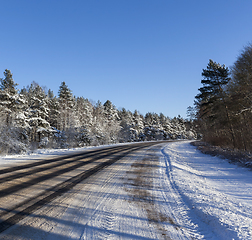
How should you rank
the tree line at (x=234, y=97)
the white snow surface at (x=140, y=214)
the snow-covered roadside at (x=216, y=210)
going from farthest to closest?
the tree line at (x=234, y=97)
the snow-covered roadside at (x=216, y=210)
the white snow surface at (x=140, y=214)

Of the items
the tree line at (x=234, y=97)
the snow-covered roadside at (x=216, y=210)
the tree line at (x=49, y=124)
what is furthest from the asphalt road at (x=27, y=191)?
Answer: the tree line at (x=234, y=97)

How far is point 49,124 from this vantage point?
26.4 m

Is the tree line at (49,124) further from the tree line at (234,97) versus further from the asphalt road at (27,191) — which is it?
the tree line at (234,97)

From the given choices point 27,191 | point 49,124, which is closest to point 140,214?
point 27,191

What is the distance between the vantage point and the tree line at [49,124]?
18.2 metres

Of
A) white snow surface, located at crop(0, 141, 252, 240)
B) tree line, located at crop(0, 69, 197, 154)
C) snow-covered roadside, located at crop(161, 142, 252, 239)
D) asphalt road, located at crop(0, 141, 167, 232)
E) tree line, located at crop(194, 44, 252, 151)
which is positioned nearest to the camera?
white snow surface, located at crop(0, 141, 252, 240)

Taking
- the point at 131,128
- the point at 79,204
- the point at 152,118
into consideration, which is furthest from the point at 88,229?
the point at 152,118

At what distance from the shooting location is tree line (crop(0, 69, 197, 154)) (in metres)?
18.2

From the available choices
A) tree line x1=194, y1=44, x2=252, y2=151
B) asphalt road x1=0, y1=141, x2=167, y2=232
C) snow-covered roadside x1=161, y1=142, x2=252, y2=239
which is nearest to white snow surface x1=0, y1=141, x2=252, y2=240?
snow-covered roadside x1=161, y1=142, x2=252, y2=239

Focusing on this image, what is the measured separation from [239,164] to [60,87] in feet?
120

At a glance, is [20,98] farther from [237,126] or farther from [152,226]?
[237,126]

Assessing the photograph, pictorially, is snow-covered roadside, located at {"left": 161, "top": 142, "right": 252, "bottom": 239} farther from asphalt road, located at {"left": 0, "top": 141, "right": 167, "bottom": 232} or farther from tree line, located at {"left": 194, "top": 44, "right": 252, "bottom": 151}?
tree line, located at {"left": 194, "top": 44, "right": 252, "bottom": 151}

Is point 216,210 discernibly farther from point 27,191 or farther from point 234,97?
point 234,97

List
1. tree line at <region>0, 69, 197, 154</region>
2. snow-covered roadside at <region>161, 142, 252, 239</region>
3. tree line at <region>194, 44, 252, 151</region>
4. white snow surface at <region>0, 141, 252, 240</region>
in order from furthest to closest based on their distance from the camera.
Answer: tree line at <region>0, 69, 197, 154</region> < tree line at <region>194, 44, 252, 151</region> < snow-covered roadside at <region>161, 142, 252, 239</region> < white snow surface at <region>0, 141, 252, 240</region>
